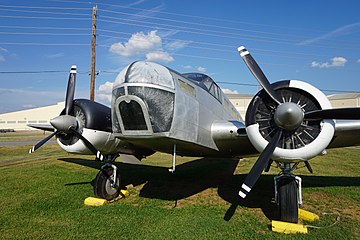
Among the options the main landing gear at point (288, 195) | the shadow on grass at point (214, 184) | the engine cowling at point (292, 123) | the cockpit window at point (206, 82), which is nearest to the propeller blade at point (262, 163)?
the engine cowling at point (292, 123)

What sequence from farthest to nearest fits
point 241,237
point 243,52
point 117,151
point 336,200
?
point 117,151
point 336,200
point 243,52
point 241,237

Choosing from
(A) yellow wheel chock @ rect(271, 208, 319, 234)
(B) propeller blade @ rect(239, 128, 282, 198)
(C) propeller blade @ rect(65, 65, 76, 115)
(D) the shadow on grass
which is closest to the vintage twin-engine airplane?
(B) propeller blade @ rect(239, 128, 282, 198)

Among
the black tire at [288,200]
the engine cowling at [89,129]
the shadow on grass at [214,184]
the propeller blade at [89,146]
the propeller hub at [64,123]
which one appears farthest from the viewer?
the shadow on grass at [214,184]

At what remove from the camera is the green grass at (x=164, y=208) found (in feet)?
16.0

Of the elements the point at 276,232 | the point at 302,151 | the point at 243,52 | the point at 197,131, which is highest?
the point at 243,52

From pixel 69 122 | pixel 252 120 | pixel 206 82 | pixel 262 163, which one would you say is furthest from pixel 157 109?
pixel 69 122

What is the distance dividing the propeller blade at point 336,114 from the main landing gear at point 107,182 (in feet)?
17.3

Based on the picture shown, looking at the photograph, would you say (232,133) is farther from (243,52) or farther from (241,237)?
(241,237)

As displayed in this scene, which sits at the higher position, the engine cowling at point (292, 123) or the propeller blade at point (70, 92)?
the propeller blade at point (70, 92)

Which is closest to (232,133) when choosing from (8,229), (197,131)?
(197,131)

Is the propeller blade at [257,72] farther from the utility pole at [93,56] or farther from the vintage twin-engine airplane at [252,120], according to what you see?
the utility pole at [93,56]

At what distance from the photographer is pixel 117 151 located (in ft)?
24.9

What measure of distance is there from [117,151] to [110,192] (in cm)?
115

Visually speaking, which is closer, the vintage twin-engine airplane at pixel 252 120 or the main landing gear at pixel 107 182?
the vintage twin-engine airplane at pixel 252 120
